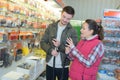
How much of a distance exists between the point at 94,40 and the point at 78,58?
341mm

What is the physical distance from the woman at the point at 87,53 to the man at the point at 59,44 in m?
0.29

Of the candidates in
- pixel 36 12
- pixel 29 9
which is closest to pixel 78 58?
pixel 29 9

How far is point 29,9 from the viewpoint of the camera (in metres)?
4.88

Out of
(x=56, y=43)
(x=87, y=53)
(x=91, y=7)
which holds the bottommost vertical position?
(x=87, y=53)

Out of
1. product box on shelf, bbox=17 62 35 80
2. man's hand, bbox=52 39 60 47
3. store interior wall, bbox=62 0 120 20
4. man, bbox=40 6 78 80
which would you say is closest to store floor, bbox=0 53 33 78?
product box on shelf, bbox=17 62 35 80

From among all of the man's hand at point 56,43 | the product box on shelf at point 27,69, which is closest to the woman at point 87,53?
the man's hand at point 56,43

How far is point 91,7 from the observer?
52.2 ft

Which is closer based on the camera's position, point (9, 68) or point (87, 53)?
point (87, 53)

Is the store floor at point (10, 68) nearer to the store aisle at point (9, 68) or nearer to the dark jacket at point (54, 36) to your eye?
the store aisle at point (9, 68)

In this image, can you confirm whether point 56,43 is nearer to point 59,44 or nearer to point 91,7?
point 59,44

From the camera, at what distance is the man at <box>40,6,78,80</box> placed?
3.26m

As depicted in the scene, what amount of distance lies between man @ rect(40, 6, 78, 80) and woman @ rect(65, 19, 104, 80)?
288 millimetres

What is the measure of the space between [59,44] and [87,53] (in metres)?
0.49

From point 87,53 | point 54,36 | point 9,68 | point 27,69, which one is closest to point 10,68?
point 9,68
